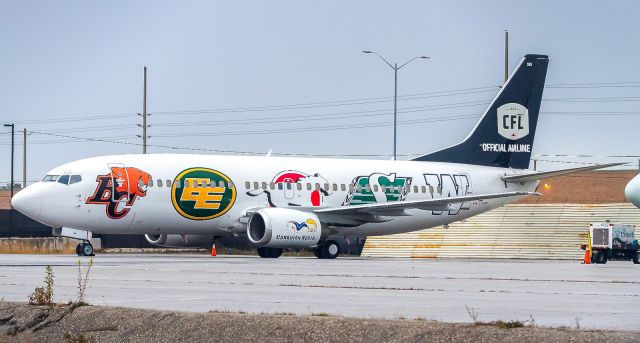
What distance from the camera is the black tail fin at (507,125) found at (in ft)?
166

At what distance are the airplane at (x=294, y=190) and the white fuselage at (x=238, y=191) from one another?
38 mm

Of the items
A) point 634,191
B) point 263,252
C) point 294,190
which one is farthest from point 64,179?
point 634,191

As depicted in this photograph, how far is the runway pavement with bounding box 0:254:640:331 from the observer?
16281 millimetres

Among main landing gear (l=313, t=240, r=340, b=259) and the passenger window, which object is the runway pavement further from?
main landing gear (l=313, t=240, r=340, b=259)

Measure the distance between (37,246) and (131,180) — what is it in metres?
13.1

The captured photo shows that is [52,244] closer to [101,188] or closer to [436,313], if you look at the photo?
[101,188]

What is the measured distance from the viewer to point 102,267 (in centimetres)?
3130

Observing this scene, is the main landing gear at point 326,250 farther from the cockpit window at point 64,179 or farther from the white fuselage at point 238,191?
the cockpit window at point 64,179

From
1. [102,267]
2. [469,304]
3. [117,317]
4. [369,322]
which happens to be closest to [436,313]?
[469,304]

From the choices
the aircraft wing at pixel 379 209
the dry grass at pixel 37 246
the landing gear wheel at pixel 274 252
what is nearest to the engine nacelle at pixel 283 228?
the aircraft wing at pixel 379 209

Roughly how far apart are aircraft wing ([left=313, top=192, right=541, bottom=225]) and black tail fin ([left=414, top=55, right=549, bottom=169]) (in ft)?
15.9

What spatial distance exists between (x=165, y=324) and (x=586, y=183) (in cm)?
6953

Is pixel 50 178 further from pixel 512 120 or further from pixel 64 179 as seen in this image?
pixel 512 120

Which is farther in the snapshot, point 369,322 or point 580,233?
point 580,233
